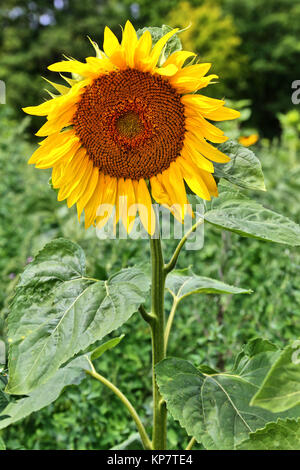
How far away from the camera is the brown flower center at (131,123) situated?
99 cm

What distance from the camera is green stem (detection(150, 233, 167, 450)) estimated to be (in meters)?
1.08

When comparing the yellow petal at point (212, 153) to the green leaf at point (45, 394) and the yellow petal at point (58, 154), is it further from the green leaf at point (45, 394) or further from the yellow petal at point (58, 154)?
the green leaf at point (45, 394)

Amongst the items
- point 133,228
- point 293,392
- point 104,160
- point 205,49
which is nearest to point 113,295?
point 133,228

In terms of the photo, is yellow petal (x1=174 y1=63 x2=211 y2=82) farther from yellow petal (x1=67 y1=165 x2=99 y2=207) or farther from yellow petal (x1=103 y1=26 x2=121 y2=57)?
yellow petal (x1=67 y1=165 x2=99 y2=207)

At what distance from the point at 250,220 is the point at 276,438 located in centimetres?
41

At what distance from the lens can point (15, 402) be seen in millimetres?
1016

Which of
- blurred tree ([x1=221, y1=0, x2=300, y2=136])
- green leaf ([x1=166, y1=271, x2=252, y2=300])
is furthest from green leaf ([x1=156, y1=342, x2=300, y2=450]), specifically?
blurred tree ([x1=221, y1=0, x2=300, y2=136])

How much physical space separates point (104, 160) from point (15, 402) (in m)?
0.52

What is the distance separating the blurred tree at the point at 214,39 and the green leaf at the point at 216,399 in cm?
1937

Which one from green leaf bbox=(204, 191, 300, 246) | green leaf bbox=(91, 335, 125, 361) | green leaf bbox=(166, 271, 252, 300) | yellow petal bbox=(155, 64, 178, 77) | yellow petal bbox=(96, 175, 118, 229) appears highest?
yellow petal bbox=(155, 64, 178, 77)

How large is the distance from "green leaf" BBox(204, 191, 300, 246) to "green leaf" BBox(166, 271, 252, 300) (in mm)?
189

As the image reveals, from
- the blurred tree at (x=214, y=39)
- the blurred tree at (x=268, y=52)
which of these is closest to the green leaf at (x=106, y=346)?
the blurred tree at (x=214, y=39)

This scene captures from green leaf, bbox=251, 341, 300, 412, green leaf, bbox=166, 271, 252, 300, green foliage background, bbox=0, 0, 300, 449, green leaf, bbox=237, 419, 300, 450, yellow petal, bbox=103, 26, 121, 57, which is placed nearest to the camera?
green leaf, bbox=251, 341, 300, 412

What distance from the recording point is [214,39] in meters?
Result: 21.1
